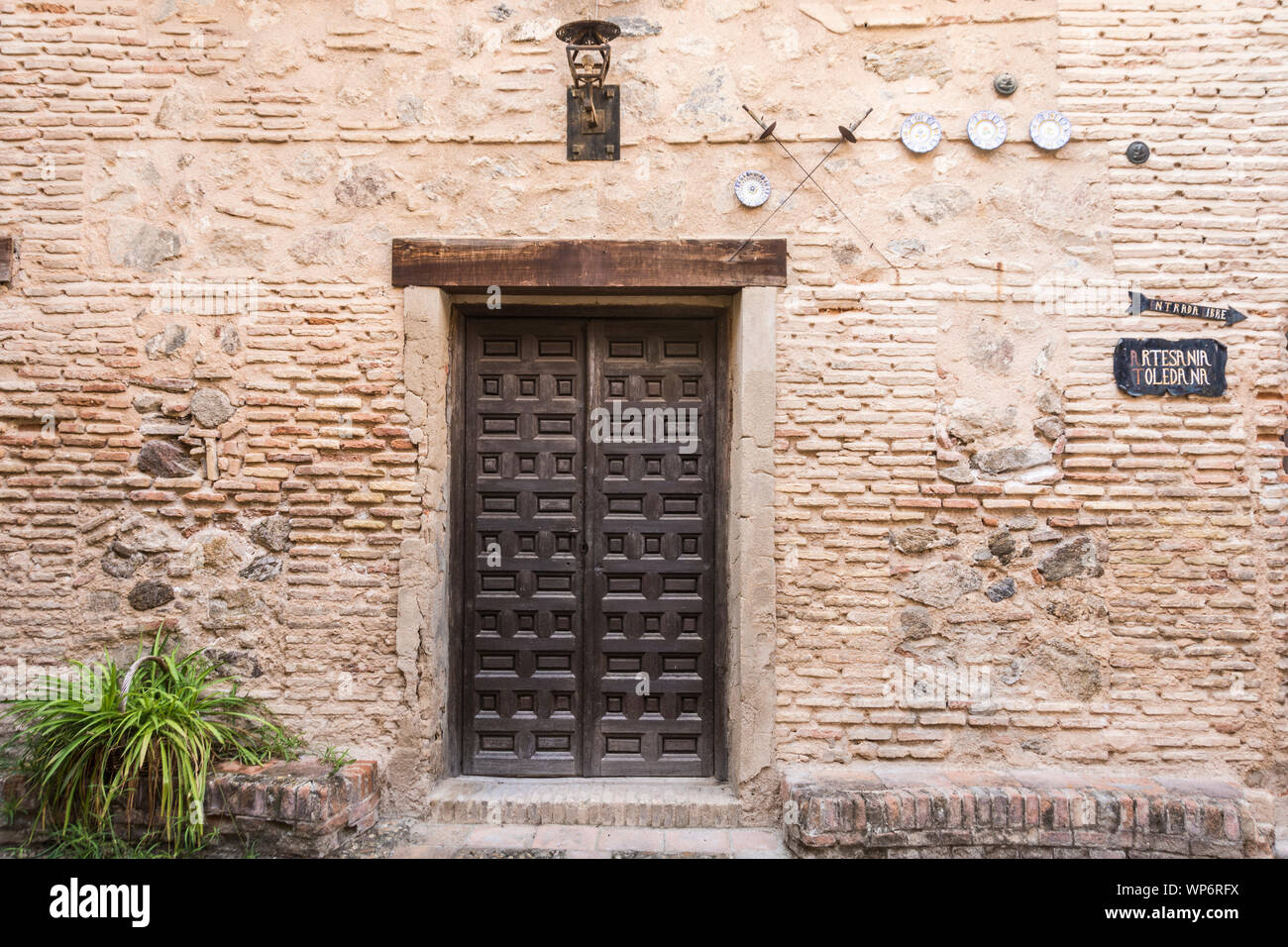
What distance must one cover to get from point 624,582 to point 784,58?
2719 mm

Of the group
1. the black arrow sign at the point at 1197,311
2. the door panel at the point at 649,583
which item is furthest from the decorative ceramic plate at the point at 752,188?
the black arrow sign at the point at 1197,311

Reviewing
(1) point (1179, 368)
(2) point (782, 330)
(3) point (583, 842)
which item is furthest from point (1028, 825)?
(2) point (782, 330)

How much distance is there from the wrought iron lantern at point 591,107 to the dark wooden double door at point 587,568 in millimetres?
875

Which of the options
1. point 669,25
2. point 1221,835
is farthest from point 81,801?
point 1221,835

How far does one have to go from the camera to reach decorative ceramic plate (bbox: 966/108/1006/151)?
382 centimetres

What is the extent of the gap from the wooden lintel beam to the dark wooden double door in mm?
336

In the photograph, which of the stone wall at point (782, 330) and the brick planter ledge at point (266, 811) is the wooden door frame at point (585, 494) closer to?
the stone wall at point (782, 330)

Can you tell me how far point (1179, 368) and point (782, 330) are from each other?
1.89 meters

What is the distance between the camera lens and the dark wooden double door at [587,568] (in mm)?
4059

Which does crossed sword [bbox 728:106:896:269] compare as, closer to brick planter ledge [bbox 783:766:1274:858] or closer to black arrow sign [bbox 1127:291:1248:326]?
black arrow sign [bbox 1127:291:1248:326]

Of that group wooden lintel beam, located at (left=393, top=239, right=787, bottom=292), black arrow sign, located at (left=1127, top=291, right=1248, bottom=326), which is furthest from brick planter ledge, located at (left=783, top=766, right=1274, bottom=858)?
wooden lintel beam, located at (left=393, top=239, right=787, bottom=292)

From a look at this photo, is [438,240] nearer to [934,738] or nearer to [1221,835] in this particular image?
[934,738]

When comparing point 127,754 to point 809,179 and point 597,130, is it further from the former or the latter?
point 809,179

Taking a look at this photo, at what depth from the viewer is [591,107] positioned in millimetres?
3840
